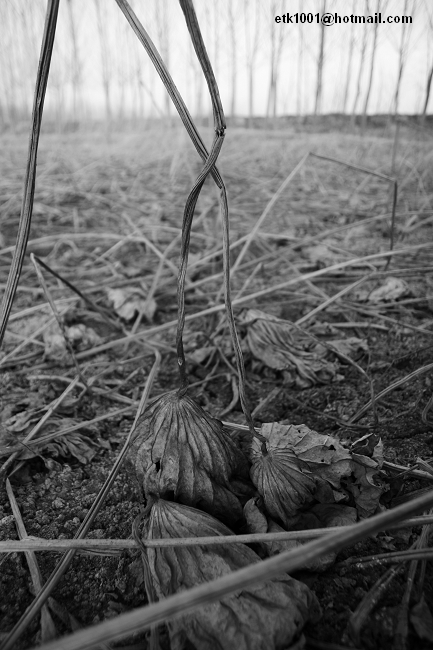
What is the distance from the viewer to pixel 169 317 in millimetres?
1028

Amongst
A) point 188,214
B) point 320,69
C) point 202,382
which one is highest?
point 320,69

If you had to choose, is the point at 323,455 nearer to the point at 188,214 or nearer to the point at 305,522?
the point at 305,522

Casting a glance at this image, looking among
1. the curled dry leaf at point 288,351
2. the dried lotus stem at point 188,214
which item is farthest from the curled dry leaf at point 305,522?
the curled dry leaf at point 288,351

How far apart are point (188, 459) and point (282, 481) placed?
9 cm

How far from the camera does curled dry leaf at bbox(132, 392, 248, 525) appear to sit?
403 millimetres

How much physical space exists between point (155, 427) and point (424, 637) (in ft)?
0.90

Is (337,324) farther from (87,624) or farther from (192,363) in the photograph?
(87,624)

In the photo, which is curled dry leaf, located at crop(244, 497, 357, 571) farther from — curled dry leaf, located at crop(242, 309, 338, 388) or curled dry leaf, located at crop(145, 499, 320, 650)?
curled dry leaf, located at crop(242, 309, 338, 388)

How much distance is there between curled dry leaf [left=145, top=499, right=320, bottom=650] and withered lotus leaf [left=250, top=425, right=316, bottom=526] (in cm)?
5

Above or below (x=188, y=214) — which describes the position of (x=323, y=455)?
below

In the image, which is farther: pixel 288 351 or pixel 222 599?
pixel 288 351

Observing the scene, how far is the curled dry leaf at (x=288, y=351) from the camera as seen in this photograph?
A: 2.42ft

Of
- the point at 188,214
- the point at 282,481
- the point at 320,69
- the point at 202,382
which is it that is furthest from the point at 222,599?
the point at 320,69

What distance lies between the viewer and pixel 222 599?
1.08ft
